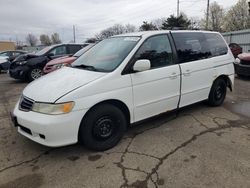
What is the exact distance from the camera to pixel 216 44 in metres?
5.52

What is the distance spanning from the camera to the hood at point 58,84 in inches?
135

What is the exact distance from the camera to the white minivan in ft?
11.0

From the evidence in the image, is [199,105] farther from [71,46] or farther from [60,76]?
[71,46]

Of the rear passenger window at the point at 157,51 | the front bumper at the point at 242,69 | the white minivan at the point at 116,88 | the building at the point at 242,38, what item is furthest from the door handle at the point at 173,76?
the building at the point at 242,38

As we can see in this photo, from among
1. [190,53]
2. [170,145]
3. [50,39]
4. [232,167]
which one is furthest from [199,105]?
[50,39]

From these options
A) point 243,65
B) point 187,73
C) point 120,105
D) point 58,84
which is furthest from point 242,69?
point 58,84

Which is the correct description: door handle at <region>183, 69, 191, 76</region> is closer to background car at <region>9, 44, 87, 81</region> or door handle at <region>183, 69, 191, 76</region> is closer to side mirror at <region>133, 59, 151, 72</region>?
side mirror at <region>133, 59, 151, 72</region>

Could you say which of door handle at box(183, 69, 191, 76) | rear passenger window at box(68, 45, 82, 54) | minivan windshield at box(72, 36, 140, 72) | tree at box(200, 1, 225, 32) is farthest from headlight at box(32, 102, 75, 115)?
tree at box(200, 1, 225, 32)

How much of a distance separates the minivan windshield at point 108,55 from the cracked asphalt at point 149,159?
1.29 metres

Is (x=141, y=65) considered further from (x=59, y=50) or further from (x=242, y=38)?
(x=242, y=38)

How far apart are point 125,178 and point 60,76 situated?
2.01 meters

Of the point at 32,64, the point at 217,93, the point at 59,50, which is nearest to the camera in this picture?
the point at 217,93

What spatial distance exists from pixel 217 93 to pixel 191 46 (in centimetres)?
145

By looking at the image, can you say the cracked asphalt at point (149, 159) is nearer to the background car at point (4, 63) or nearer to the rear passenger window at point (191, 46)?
the rear passenger window at point (191, 46)
